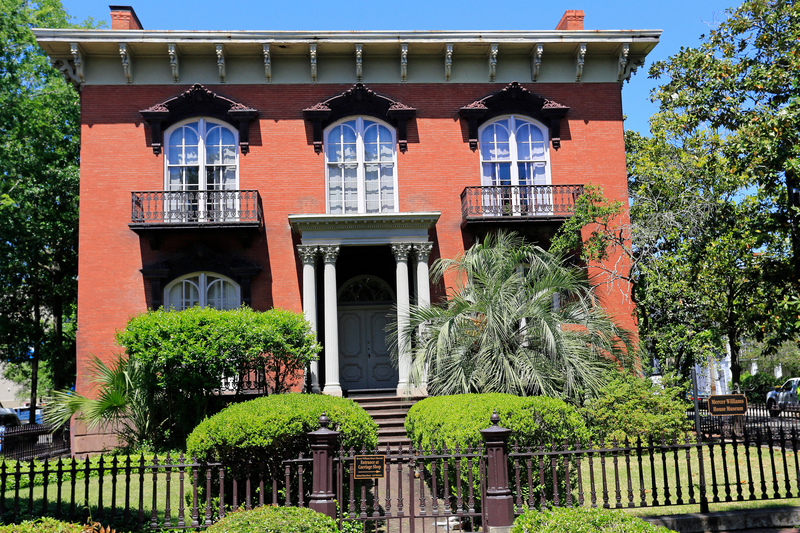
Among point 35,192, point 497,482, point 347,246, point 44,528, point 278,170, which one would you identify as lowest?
point 497,482

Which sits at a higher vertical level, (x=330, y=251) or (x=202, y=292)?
(x=330, y=251)

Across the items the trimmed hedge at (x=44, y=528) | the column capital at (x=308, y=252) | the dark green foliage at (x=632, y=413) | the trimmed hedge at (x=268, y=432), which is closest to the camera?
the trimmed hedge at (x=44, y=528)

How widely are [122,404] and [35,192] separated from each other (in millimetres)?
11326

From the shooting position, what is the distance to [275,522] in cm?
603

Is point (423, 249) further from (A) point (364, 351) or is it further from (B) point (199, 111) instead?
(B) point (199, 111)

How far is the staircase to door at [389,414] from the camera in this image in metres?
14.6

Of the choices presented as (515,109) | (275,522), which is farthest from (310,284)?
(275,522)

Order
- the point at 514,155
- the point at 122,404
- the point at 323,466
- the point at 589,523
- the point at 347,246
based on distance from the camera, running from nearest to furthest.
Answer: the point at 589,523
the point at 323,466
the point at 122,404
the point at 347,246
the point at 514,155

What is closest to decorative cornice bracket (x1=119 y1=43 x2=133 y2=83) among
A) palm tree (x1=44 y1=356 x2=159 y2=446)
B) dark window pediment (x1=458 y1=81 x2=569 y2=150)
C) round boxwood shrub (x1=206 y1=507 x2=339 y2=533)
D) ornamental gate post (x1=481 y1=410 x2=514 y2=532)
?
palm tree (x1=44 y1=356 x2=159 y2=446)

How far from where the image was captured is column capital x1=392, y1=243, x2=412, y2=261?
55.1 feet

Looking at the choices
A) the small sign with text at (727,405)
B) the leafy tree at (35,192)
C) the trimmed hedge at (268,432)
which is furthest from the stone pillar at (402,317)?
the leafy tree at (35,192)

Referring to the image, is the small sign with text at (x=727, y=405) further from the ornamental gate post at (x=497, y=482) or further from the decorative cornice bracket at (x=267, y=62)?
the decorative cornice bracket at (x=267, y=62)

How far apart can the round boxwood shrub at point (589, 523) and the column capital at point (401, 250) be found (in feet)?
35.8

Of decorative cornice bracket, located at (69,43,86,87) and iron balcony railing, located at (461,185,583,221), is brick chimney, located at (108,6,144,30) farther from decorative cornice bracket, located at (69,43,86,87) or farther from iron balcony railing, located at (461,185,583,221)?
iron balcony railing, located at (461,185,583,221)
